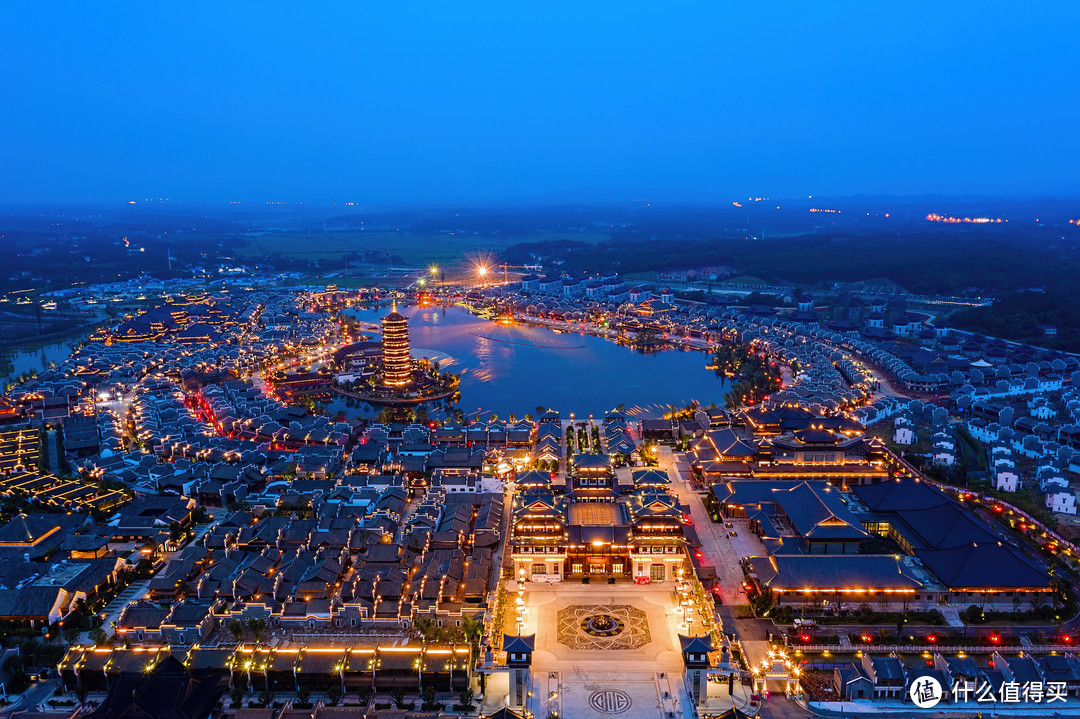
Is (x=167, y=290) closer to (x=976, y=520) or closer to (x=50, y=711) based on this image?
(x=50, y=711)

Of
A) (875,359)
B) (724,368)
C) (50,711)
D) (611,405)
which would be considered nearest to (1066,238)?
(875,359)

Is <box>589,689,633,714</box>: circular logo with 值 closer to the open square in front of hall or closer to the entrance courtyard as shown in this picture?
the entrance courtyard

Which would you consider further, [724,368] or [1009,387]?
[724,368]

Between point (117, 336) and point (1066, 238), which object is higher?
point (1066, 238)

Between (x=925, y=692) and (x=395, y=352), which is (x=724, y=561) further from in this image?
(x=395, y=352)

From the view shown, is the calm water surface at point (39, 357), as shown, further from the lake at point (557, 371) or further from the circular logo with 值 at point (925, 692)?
the circular logo with 值 at point (925, 692)

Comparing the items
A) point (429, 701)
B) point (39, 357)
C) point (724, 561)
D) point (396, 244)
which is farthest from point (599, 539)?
point (396, 244)
